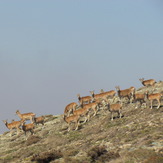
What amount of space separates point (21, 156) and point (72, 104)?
14.2 m

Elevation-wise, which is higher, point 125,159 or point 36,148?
point 125,159

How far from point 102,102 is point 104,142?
16962mm

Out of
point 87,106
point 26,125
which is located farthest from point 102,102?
point 26,125

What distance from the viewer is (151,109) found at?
27.6 meters

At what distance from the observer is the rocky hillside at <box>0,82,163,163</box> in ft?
52.5

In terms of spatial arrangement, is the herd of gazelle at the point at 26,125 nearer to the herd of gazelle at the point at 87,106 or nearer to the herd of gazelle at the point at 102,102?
the herd of gazelle at the point at 87,106

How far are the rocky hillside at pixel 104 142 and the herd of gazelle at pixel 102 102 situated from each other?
915 millimetres

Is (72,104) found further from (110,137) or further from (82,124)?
(110,137)

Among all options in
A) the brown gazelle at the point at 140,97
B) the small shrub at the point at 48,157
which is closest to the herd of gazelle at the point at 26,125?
the brown gazelle at the point at 140,97

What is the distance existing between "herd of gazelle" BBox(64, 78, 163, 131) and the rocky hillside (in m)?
0.91

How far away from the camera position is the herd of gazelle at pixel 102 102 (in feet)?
94.5

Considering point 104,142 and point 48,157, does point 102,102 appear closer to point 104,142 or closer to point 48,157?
point 104,142

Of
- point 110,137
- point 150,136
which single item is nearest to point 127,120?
point 110,137

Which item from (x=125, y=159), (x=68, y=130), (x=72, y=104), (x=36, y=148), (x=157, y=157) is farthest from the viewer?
(x=72, y=104)
